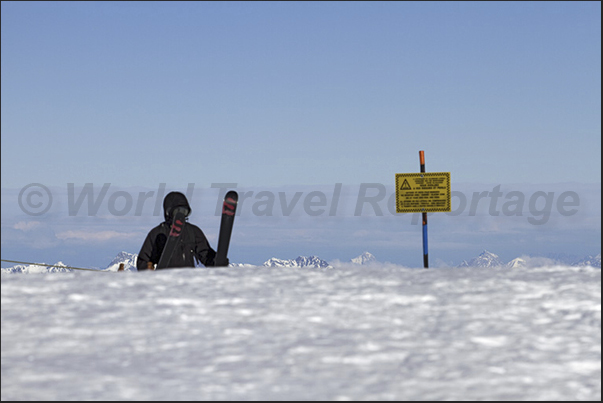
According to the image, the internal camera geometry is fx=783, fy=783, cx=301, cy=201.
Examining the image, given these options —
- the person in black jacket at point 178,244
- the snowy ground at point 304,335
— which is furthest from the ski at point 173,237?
the snowy ground at point 304,335

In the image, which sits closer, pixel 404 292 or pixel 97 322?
pixel 97 322

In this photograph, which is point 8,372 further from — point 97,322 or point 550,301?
point 550,301

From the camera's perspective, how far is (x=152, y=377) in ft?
15.2

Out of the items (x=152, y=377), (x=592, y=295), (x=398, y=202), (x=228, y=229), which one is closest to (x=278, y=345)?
(x=152, y=377)

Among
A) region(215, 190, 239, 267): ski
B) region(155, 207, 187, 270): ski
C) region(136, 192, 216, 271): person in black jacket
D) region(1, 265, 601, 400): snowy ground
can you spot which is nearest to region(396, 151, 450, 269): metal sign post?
region(215, 190, 239, 267): ski

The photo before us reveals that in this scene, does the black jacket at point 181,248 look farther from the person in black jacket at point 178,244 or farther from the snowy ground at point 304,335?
the snowy ground at point 304,335

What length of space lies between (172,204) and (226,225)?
0.66 metres

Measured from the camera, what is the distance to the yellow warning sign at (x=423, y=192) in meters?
12.9

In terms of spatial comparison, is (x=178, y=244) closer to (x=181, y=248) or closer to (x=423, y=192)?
(x=181, y=248)

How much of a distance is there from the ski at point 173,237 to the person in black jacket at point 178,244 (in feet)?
0.17

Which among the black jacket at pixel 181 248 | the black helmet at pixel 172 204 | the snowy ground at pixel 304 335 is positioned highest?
the black helmet at pixel 172 204

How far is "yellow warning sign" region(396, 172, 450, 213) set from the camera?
12859 millimetres

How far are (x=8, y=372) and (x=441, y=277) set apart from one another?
3183 millimetres

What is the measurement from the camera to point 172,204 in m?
8.95
